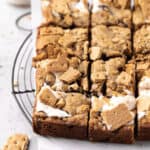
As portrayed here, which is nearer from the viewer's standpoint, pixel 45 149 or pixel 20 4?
pixel 45 149

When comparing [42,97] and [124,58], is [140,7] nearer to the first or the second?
[124,58]

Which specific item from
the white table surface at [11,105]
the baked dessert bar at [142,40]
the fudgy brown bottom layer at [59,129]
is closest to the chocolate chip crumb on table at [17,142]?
the white table surface at [11,105]

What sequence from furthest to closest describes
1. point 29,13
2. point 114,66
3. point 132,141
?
point 29,13, point 114,66, point 132,141

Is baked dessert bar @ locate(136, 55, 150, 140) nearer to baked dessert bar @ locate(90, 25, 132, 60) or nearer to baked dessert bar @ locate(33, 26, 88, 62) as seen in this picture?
baked dessert bar @ locate(90, 25, 132, 60)

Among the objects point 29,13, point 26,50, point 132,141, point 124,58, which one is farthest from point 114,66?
point 29,13

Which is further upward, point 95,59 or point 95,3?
point 95,3

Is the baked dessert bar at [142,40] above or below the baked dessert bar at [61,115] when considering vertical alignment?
above

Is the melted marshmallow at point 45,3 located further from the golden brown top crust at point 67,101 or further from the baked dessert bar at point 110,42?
the golden brown top crust at point 67,101

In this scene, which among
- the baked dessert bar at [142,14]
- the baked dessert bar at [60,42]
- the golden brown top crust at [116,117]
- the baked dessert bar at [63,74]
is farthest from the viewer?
the baked dessert bar at [142,14]
